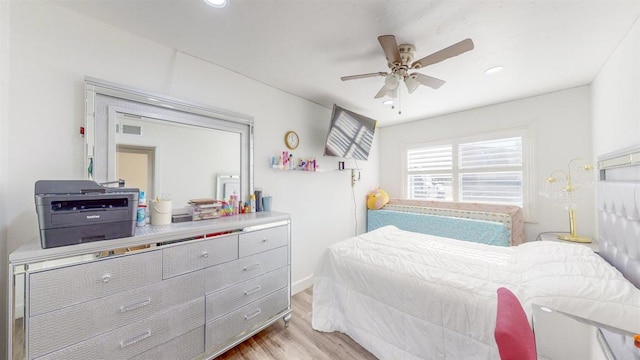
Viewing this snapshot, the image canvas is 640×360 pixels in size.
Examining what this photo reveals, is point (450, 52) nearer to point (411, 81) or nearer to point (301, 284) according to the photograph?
point (411, 81)

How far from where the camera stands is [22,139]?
1.29 meters

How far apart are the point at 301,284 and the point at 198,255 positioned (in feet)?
5.35

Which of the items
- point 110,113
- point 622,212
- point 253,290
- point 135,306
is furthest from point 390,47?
point 135,306

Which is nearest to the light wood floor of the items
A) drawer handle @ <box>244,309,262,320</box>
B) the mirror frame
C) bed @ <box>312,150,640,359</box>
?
bed @ <box>312,150,640,359</box>

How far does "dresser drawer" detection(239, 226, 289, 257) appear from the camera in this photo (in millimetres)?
1783

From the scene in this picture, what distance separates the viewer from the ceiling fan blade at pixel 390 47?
1.41m

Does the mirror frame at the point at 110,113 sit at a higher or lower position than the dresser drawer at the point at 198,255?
higher

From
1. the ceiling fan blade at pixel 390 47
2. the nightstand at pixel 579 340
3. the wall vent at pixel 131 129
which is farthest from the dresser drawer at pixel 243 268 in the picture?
the ceiling fan blade at pixel 390 47

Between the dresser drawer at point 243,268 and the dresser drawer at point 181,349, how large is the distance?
0.90 ft

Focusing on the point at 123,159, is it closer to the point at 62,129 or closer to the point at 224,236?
the point at 62,129

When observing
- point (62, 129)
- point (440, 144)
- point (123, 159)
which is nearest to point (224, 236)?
point (123, 159)

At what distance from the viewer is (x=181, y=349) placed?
1445 mm

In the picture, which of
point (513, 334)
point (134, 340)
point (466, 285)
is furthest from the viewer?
point (466, 285)

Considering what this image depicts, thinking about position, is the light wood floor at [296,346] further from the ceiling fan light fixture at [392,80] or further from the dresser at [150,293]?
the ceiling fan light fixture at [392,80]
